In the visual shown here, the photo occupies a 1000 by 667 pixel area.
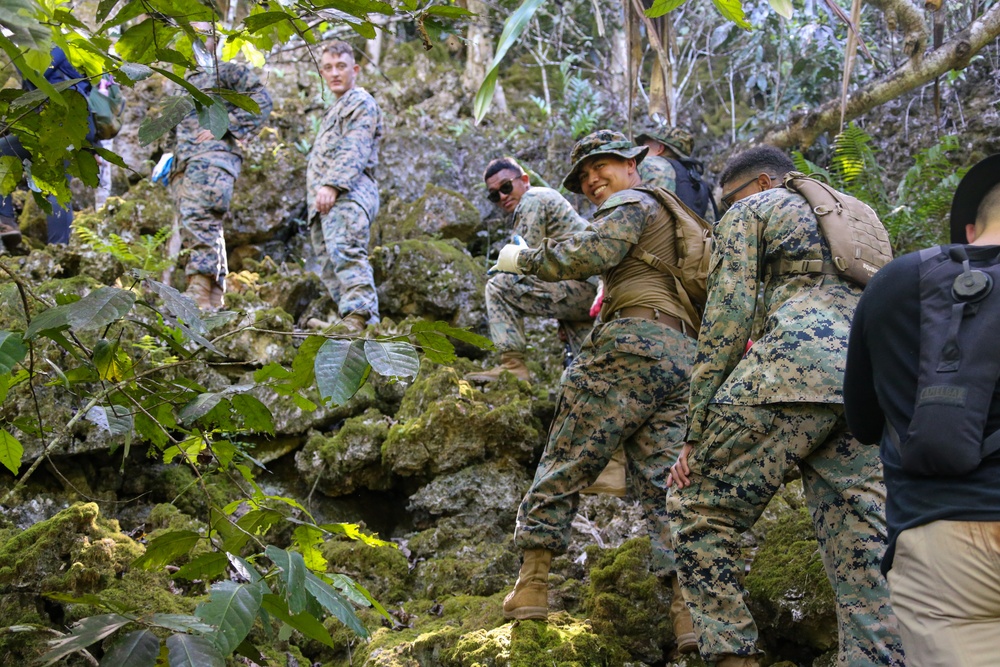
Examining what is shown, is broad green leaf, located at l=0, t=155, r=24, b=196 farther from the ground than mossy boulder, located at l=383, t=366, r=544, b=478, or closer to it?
farther from the ground

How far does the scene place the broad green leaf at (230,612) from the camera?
198 centimetres

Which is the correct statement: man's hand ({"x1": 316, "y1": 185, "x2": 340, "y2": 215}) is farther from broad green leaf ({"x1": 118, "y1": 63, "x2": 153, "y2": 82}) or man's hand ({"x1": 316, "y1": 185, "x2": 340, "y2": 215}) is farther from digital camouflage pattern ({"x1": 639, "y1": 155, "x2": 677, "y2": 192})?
broad green leaf ({"x1": 118, "y1": 63, "x2": 153, "y2": 82})

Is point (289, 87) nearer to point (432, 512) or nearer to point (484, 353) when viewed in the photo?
point (484, 353)

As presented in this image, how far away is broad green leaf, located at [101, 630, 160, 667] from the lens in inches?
75.9

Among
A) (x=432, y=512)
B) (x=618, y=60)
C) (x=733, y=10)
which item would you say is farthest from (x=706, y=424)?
(x=618, y=60)

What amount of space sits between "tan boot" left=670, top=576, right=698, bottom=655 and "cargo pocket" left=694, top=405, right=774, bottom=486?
Answer: 0.89 metres

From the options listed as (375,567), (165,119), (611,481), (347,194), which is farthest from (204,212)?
(165,119)

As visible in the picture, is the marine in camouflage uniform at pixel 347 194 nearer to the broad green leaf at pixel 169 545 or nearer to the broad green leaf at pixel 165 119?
the broad green leaf at pixel 169 545

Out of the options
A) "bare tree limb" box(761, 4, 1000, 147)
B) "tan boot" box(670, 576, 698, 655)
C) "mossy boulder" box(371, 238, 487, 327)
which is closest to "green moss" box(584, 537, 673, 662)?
"tan boot" box(670, 576, 698, 655)

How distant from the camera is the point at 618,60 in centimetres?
1218

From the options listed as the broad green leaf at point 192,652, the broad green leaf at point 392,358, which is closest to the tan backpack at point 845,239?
the broad green leaf at point 392,358

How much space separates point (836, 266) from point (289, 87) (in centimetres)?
1086

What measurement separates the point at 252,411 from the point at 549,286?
12.4 ft

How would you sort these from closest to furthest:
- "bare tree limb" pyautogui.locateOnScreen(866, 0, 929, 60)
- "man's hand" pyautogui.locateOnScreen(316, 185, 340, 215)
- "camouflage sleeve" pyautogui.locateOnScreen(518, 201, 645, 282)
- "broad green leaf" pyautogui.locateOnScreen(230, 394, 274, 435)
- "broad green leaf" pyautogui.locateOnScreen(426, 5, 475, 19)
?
"broad green leaf" pyautogui.locateOnScreen(426, 5, 475, 19) → "broad green leaf" pyautogui.locateOnScreen(230, 394, 274, 435) → "camouflage sleeve" pyautogui.locateOnScreen(518, 201, 645, 282) → "bare tree limb" pyautogui.locateOnScreen(866, 0, 929, 60) → "man's hand" pyautogui.locateOnScreen(316, 185, 340, 215)
